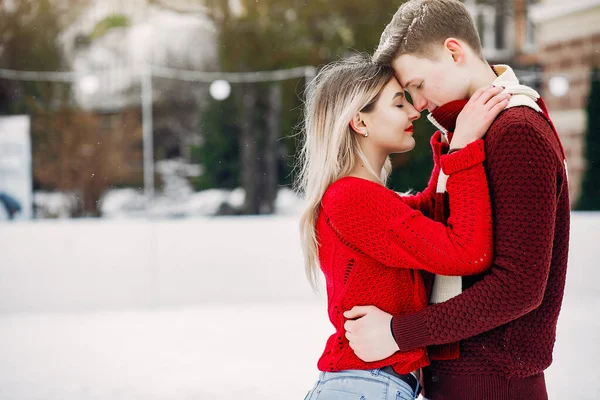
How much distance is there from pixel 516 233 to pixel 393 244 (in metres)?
0.20

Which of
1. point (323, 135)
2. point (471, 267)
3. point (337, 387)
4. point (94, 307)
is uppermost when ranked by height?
point (323, 135)

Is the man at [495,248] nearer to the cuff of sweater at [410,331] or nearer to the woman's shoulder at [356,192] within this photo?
the cuff of sweater at [410,331]

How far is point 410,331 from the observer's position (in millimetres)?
1128

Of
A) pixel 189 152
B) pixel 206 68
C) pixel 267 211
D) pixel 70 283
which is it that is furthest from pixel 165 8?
pixel 70 283

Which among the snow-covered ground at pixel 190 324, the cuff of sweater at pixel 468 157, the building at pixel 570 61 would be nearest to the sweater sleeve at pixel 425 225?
the cuff of sweater at pixel 468 157

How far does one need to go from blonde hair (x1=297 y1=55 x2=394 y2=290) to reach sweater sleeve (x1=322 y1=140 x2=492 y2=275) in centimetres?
7

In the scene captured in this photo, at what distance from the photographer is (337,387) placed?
119 cm

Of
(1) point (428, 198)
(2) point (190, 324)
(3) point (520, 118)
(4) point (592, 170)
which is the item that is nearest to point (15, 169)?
(2) point (190, 324)

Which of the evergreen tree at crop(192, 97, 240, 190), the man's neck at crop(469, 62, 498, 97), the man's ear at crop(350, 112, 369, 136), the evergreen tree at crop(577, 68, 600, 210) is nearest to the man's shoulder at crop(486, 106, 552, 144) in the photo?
the man's neck at crop(469, 62, 498, 97)

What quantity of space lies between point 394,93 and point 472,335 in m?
0.47

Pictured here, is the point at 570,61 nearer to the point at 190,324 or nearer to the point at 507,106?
the point at 190,324

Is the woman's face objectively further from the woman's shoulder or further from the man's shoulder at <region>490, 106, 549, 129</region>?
the man's shoulder at <region>490, 106, 549, 129</region>

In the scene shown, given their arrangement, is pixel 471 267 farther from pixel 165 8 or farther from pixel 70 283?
pixel 165 8

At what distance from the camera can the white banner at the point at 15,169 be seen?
19.4 ft
